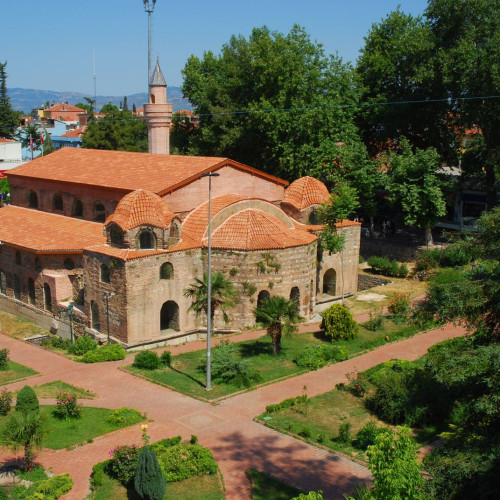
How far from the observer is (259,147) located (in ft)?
172

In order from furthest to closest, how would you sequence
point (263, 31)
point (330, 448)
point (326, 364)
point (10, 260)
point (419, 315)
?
point (263, 31) → point (10, 260) → point (326, 364) → point (330, 448) → point (419, 315)

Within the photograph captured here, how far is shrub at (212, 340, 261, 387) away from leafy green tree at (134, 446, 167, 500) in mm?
8617

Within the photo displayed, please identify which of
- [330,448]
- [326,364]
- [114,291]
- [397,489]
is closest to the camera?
[397,489]

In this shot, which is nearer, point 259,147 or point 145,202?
point 145,202

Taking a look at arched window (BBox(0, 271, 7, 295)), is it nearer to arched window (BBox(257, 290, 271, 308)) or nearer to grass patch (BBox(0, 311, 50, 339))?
grass patch (BBox(0, 311, 50, 339))

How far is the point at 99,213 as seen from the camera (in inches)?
1506

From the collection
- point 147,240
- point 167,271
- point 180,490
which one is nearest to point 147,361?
point 167,271

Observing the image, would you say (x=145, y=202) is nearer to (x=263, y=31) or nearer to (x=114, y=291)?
(x=114, y=291)

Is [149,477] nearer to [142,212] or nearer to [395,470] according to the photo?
[395,470]

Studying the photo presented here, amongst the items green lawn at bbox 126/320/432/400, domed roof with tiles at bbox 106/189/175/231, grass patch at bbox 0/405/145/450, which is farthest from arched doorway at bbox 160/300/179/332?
grass patch at bbox 0/405/145/450

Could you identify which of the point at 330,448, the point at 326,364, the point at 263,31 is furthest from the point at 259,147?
the point at 330,448

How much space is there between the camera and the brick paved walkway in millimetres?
20062

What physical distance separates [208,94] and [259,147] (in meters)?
6.98

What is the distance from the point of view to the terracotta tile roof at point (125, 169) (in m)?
35.3
